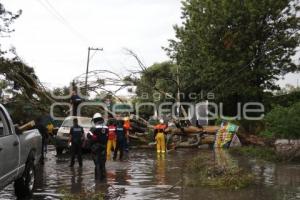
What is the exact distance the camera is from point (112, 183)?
11734 millimetres

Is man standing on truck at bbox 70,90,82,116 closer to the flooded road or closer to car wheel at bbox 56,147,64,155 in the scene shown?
car wheel at bbox 56,147,64,155

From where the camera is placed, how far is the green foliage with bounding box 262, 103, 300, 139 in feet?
55.0

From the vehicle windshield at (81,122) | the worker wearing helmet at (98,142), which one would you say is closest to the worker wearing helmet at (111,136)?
the vehicle windshield at (81,122)

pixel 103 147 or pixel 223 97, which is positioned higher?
pixel 223 97

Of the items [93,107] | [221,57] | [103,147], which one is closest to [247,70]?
[221,57]

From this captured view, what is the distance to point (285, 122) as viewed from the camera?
16.9m

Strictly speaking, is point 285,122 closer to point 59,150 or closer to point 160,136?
point 160,136

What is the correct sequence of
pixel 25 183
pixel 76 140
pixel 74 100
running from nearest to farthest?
1. pixel 25 183
2. pixel 76 140
3. pixel 74 100

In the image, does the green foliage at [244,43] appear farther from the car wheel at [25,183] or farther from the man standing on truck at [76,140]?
the car wheel at [25,183]

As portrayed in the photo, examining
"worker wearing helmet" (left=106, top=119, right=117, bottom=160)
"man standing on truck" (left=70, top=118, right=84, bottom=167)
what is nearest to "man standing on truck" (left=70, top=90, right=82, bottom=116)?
"worker wearing helmet" (left=106, top=119, right=117, bottom=160)

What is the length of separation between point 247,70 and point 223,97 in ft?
8.08

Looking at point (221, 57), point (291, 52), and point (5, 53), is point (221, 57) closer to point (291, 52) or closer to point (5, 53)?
point (291, 52)

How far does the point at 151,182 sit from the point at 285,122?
6877 mm

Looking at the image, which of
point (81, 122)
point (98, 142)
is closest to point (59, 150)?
point (81, 122)
